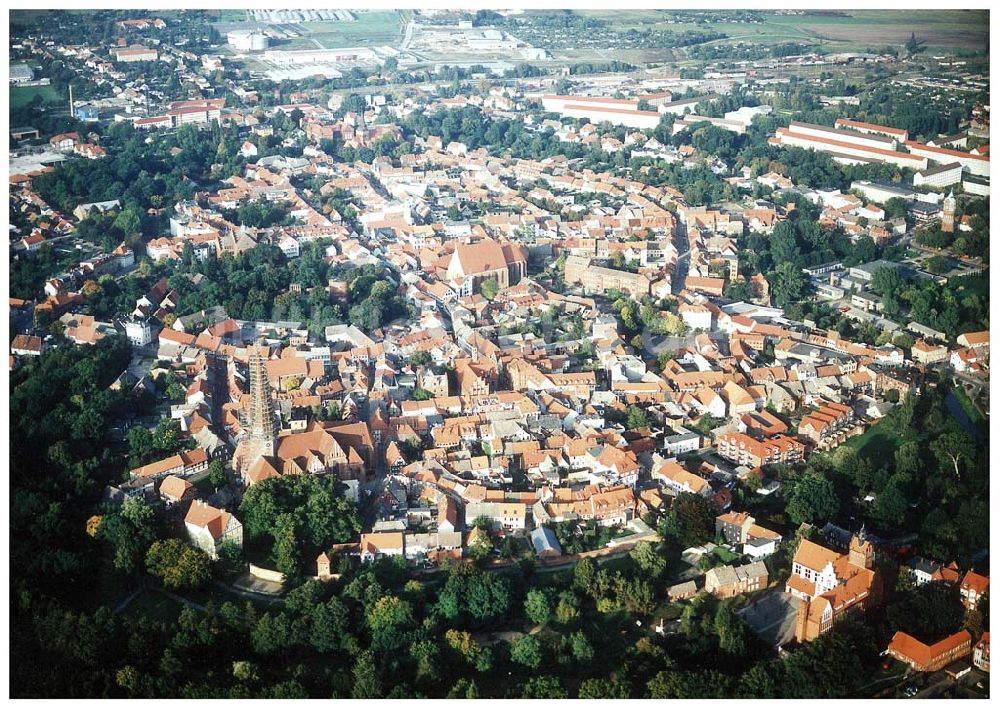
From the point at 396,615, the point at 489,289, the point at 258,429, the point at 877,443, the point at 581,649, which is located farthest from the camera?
the point at 489,289

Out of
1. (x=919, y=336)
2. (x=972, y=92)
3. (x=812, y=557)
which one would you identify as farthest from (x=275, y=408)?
(x=972, y=92)

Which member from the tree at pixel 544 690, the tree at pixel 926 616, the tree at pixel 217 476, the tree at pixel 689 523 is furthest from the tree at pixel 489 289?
the tree at pixel 544 690

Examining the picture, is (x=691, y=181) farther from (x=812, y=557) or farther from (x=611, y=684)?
(x=611, y=684)

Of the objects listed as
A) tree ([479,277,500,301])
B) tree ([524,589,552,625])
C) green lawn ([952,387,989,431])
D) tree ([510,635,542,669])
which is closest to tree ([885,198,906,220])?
green lawn ([952,387,989,431])

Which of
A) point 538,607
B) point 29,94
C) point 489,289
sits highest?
point 29,94

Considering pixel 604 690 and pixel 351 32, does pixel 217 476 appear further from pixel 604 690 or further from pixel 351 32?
pixel 351 32

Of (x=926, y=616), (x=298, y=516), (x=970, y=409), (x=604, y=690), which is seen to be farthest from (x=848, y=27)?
(x=604, y=690)
